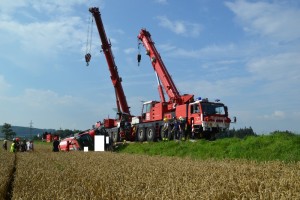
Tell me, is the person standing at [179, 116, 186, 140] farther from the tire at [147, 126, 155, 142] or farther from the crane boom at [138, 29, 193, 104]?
the tire at [147, 126, 155, 142]

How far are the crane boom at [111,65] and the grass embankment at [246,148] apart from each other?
37.8 ft

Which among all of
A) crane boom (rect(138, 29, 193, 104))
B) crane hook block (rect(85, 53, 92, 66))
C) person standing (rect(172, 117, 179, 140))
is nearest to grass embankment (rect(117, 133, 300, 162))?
person standing (rect(172, 117, 179, 140))

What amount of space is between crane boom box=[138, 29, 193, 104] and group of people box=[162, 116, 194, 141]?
5.27 feet

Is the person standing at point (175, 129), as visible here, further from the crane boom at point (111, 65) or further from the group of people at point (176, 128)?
the crane boom at point (111, 65)

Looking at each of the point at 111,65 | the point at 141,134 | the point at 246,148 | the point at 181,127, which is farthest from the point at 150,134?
the point at 246,148

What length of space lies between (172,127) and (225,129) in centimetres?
331

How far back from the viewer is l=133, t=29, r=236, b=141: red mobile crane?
74.0 ft

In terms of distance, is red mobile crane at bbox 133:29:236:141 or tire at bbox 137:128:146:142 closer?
red mobile crane at bbox 133:29:236:141

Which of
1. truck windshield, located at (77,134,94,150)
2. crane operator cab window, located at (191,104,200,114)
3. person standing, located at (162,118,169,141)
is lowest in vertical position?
truck windshield, located at (77,134,94,150)

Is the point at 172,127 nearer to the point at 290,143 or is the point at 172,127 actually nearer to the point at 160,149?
the point at 160,149

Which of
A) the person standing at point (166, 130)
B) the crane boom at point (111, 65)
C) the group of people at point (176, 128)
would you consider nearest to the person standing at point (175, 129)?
the group of people at point (176, 128)

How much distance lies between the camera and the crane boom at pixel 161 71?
25.1 metres

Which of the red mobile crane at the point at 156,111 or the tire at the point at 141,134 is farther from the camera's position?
the tire at the point at 141,134

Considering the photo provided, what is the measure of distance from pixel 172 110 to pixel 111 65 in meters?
8.50
